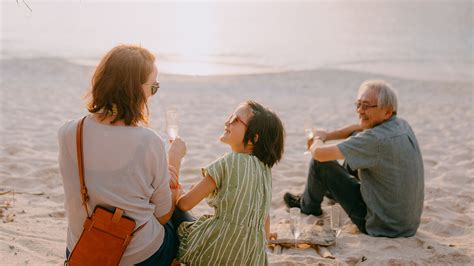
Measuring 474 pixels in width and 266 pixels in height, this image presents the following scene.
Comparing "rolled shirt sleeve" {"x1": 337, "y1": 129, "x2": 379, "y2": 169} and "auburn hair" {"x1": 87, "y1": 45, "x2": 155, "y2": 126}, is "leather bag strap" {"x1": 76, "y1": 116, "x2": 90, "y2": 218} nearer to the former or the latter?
"auburn hair" {"x1": 87, "y1": 45, "x2": 155, "y2": 126}

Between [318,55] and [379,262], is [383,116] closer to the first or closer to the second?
[379,262]

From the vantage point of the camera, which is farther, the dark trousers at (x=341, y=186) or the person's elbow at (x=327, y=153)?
the dark trousers at (x=341, y=186)

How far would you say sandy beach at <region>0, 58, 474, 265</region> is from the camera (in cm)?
Result: 422

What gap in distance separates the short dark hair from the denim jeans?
1.82ft

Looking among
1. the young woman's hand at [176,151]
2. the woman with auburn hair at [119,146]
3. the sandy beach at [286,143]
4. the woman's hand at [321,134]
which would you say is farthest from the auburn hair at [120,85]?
the woman's hand at [321,134]

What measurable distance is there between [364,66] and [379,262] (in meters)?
15.5

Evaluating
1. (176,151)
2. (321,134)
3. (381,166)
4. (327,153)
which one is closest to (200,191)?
(176,151)

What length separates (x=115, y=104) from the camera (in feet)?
8.91

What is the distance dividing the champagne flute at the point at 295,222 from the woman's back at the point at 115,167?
1850 millimetres

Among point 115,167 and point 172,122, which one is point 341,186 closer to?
point 172,122

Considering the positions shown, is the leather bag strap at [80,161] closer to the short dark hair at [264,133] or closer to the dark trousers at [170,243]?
the dark trousers at [170,243]

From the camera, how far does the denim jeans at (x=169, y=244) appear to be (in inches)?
116

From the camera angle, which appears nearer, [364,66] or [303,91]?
[303,91]

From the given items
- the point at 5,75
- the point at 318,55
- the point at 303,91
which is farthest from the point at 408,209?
the point at 318,55
